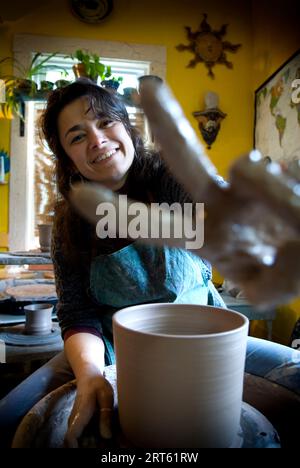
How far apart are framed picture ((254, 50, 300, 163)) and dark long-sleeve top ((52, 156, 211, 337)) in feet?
4.00

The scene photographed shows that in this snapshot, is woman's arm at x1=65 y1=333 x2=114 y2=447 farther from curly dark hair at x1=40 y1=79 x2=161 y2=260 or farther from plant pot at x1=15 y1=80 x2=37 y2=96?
plant pot at x1=15 y1=80 x2=37 y2=96

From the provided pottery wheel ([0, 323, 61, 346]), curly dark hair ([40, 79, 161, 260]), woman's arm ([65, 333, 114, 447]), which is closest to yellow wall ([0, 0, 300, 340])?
pottery wheel ([0, 323, 61, 346])

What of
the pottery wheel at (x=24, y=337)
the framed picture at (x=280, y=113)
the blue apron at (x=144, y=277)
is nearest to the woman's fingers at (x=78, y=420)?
the blue apron at (x=144, y=277)

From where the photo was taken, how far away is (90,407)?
50 cm

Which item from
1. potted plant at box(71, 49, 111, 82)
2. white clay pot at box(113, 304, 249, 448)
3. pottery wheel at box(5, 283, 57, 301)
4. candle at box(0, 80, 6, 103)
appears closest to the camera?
white clay pot at box(113, 304, 249, 448)

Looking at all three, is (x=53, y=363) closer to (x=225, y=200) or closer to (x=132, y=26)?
(x=225, y=200)

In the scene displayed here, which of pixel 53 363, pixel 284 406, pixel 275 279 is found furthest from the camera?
pixel 53 363

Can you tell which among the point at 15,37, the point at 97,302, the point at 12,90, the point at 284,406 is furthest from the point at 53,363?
the point at 15,37

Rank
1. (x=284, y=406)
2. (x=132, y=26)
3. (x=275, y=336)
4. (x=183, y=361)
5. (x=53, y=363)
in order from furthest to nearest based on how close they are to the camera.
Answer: (x=132, y=26)
(x=275, y=336)
(x=53, y=363)
(x=284, y=406)
(x=183, y=361)

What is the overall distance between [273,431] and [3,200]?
7.86 ft

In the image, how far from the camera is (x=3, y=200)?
2492mm

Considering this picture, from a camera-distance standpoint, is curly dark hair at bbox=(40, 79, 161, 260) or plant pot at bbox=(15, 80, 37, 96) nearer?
curly dark hair at bbox=(40, 79, 161, 260)

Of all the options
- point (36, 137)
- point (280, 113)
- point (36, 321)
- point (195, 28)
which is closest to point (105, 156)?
point (36, 321)

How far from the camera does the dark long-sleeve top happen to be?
84 cm
